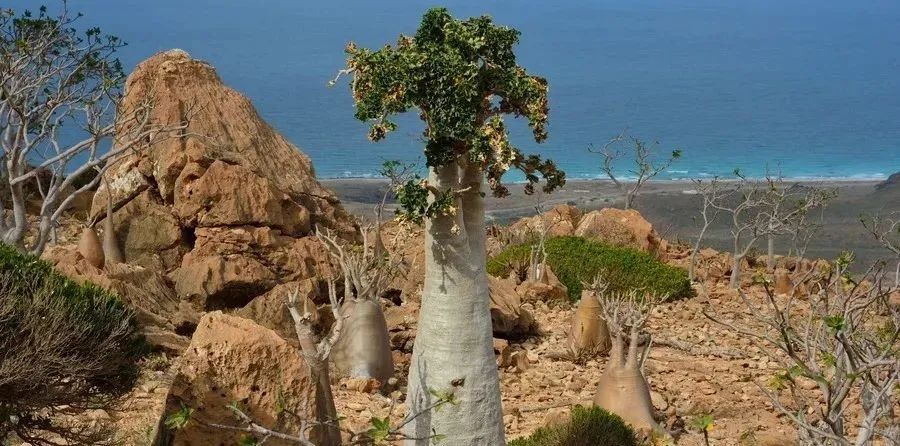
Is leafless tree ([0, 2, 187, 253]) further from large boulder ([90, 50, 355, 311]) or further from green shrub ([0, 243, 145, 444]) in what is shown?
green shrub ([0, 243, 145, 444])

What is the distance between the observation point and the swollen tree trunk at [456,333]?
5199mm

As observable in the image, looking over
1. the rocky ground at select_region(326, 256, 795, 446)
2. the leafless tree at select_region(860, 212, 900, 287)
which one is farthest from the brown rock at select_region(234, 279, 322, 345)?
the leafless tree at select_region(860, 212, 900, 287)

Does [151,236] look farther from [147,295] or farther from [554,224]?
[554,224]

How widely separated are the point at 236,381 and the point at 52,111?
7329 millimetres

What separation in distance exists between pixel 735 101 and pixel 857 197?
1877 inches

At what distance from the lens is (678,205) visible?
33.8 m

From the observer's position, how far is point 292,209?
37.7ft

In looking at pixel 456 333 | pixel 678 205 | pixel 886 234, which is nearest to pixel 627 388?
pixel 456 333

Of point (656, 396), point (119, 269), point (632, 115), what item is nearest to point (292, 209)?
point (119, 269)

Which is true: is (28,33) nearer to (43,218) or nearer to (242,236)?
(43,218)

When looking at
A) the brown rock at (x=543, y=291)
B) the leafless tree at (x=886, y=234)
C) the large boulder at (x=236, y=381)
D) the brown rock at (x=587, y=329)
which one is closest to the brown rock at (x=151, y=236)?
the brown rock at (x=543, y=291)

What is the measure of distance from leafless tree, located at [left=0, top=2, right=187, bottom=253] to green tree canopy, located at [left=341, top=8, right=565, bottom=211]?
5716 millimetres

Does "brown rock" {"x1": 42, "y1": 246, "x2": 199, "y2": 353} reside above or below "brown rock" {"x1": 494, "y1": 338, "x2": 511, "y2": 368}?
above

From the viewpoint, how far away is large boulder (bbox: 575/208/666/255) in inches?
623
